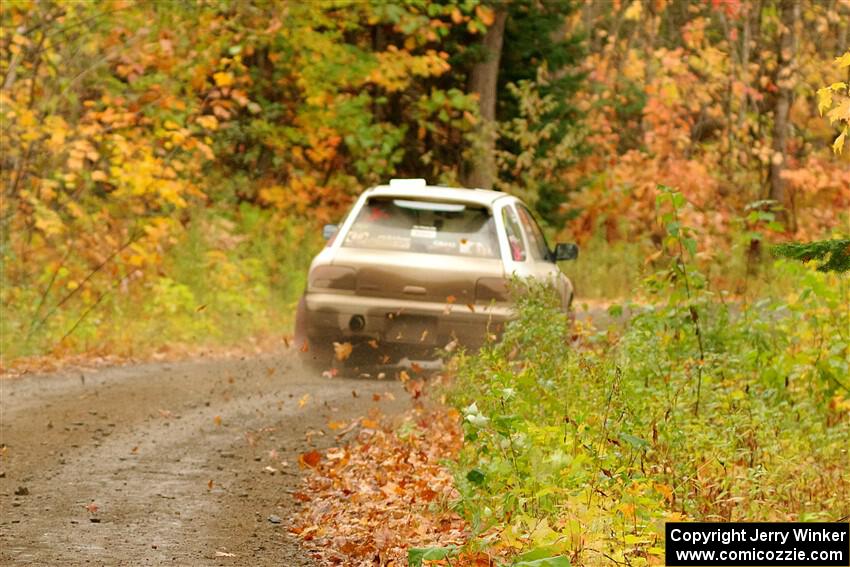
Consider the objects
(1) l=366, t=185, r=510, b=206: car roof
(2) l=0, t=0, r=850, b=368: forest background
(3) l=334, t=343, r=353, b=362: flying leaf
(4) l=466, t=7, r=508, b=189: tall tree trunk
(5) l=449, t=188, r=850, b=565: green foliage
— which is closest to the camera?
(5) l=449, t=188, r=850, b=565: green foliage

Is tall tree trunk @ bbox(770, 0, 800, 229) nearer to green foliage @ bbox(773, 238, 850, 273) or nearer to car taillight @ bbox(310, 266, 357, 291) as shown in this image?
car taillight @ bbox(310, 266, 357, 291)

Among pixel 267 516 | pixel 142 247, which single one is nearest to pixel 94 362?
pixel 142 247

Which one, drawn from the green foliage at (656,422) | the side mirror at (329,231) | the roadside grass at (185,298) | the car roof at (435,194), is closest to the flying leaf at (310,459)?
the green foliage at (656,422)

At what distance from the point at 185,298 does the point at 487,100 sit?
Answer: 8.29 m

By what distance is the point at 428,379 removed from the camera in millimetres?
13945

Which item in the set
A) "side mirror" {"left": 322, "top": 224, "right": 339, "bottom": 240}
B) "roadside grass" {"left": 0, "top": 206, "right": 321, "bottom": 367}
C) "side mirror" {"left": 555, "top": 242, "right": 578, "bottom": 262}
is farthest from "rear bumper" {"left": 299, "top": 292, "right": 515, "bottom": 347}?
"roadside grass" {"left": 0, "top": 206, "right": 321, "bottom": 367}

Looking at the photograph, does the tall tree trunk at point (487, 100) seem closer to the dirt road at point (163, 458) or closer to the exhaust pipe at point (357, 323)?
the dirt road at point (163, 458)

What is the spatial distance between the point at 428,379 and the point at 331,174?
12.7 m

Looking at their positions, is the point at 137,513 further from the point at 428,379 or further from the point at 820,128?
the point at 820,128

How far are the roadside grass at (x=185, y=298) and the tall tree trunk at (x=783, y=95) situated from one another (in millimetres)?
8683

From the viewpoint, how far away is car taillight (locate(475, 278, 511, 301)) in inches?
521

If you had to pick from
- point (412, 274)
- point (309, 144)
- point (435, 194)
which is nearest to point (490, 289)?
point (412, 274)

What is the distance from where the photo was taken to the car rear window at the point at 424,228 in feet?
44.4

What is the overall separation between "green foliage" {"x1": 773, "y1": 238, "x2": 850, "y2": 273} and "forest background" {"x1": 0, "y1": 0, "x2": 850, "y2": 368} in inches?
205
